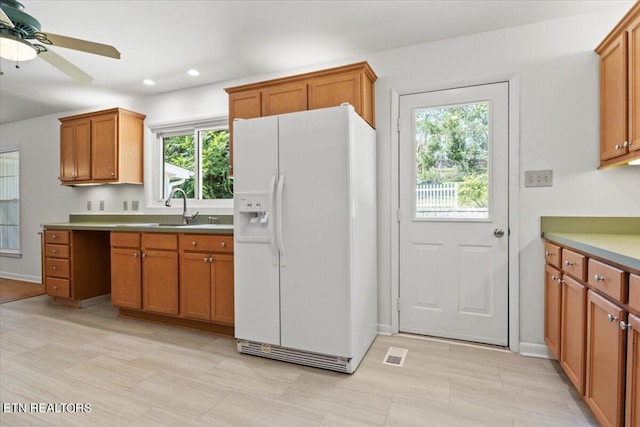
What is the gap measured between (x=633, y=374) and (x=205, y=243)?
8.75ft

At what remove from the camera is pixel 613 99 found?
2.04 meters

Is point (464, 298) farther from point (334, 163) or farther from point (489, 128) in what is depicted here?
point (334, 163)

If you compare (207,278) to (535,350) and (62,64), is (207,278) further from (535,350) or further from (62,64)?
(535,350)

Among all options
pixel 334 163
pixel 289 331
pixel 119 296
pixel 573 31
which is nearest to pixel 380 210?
pixel 334 163

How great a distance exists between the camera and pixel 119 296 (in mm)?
3217

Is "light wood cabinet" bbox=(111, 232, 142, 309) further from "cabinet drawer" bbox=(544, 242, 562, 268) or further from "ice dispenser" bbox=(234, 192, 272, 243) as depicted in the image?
"cabinet drawer" bbox=(544, 242, 562, 268)

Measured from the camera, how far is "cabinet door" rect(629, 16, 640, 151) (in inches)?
69.0

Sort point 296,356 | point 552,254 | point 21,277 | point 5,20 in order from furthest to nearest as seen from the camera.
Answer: point 21,277, point 296,356, point 552,254, point 5,20

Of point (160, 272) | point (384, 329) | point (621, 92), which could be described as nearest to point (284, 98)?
point (160, 272)

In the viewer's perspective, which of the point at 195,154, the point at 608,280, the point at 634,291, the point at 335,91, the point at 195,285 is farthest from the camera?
the point at 195,154

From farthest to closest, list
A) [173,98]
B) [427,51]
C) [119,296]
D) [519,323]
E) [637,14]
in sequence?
1. [173,98]
2. [119,296]
3. [427,51]
4. [519,323]
5. [637,14]

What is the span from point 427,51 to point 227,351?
2.86m

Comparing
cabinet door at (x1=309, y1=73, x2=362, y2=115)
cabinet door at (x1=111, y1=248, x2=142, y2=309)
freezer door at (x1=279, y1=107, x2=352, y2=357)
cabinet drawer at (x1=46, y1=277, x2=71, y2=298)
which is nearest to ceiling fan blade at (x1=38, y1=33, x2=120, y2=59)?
freezer door at (x1=279, y1=107, x2=352, y2=357)

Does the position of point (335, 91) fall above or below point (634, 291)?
above
